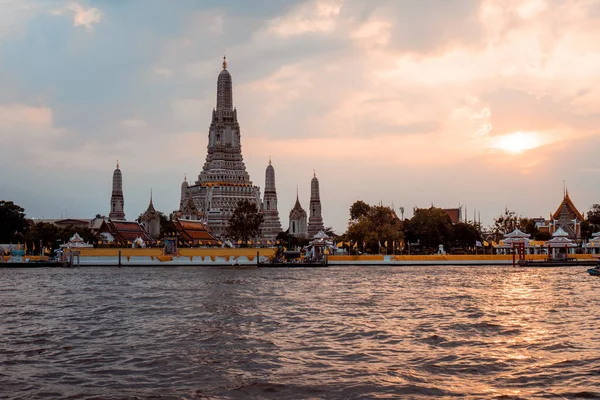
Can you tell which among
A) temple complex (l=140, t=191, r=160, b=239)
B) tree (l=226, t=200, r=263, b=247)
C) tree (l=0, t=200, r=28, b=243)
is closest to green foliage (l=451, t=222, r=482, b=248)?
tree (l=226, t=200, r=263, b=247)

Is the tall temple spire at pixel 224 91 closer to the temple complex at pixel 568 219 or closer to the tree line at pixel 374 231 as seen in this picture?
the tree line at pixel 374 231

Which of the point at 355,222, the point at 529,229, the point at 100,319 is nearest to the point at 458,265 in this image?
the point at 355,222

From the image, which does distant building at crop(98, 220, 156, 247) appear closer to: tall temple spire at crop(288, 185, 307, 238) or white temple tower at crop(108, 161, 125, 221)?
white temple tower at crop(108, 161, 125, 221)

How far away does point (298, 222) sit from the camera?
176m

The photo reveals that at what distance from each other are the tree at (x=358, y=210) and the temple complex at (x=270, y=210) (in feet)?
154

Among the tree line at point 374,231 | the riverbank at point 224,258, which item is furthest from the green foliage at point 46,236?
the riverbank at point 224,258

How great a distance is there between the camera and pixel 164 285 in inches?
2045

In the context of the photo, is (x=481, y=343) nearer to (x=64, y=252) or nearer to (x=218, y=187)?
(x=64, y=252)

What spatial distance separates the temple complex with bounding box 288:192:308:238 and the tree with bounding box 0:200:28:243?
81.9 metres

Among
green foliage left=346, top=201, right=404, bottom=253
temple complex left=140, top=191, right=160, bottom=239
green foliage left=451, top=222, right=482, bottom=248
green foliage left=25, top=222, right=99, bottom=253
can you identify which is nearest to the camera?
green foliage left=346, top=201, right=404, bottom=253

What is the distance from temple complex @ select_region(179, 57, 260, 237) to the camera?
15400 centimetres

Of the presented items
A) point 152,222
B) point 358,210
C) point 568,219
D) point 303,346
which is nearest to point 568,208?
point 568,219

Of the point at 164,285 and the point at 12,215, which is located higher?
the point at 12,215

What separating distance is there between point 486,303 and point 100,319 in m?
17.8
